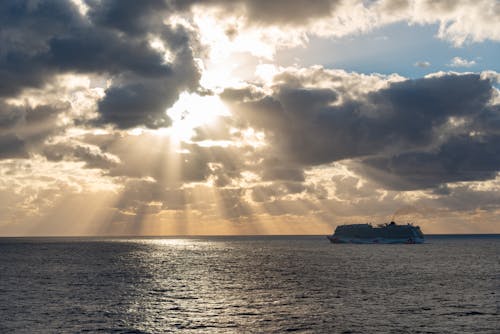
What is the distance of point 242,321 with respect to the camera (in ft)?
188

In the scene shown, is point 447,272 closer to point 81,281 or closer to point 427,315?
point 427,315

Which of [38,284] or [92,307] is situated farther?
[38,284]

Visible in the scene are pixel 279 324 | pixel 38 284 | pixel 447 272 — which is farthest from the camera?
pixel 447 272

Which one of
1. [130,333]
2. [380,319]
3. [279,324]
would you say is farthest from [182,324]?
[380,319]

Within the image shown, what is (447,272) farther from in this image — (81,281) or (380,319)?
(81,281)

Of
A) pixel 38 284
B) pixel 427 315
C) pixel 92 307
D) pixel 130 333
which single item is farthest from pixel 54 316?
pixel 427 315

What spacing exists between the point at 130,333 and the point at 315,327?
64.0 ft

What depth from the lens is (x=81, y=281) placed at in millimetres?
99312

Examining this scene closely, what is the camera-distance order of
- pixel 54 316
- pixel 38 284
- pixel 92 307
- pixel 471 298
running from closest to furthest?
pixel 54 316
pixel 92 307
pixel 471 298
pixel 38 284

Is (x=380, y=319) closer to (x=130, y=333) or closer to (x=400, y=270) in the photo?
(x=130, y=333)

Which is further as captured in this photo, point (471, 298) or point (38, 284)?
point (38, 284)

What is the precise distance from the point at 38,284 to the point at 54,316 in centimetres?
3801

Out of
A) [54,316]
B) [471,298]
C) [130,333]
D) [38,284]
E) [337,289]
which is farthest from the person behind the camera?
[38,284]

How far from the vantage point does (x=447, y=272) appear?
4695 inches
